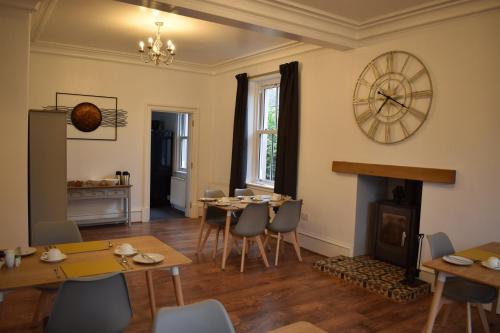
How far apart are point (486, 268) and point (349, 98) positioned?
274 centimetres

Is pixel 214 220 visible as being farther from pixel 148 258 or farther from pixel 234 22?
pixel 148 258

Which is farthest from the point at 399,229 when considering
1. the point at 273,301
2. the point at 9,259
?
the point at 9,259

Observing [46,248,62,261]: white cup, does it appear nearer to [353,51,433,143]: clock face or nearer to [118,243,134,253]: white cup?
[118,243,134,253]: white cup

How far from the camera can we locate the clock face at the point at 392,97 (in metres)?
4.04

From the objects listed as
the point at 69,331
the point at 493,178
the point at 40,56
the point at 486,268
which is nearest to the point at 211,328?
the point at 69,331


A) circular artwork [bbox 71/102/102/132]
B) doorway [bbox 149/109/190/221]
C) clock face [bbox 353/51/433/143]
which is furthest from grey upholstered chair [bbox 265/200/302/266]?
doorway [bbox 149/109/190/221]

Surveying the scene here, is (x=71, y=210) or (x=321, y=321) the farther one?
(x=71, y=210)

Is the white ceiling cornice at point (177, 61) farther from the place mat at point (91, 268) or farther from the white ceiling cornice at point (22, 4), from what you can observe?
the place mat at point (91, 268)

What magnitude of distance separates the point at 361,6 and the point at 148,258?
314cm

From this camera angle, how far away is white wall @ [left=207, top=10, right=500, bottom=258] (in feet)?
11.6

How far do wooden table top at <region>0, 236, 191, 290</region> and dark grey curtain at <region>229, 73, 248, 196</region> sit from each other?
12.2 feet

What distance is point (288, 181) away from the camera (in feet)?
18.0

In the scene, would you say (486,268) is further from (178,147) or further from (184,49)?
(178,147)

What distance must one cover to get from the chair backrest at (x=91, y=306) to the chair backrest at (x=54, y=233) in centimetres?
116
